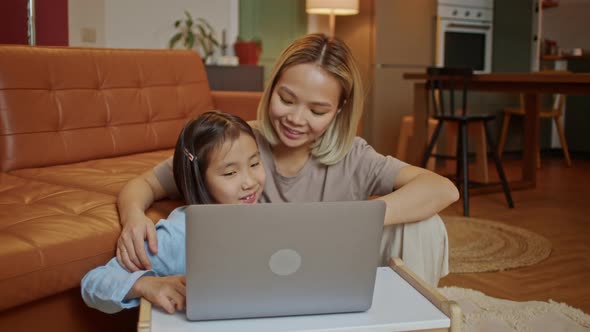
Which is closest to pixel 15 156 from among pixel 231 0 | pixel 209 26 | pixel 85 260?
pixel 85 260

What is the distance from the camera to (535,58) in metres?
5.58

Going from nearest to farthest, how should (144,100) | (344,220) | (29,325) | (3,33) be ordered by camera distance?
(344,220) → (29,325) → (144,100) → (3,33)

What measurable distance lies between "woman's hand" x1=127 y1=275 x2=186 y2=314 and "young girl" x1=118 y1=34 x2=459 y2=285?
17cm

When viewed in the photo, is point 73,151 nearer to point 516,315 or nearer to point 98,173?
point 98,173

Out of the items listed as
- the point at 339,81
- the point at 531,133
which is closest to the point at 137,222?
the point at 339,81

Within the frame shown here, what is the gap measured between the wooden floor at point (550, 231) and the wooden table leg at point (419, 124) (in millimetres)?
448

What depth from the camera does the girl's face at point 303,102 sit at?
1.34m

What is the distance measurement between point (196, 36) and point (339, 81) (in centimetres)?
334

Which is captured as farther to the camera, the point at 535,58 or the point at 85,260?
the point at 535,58

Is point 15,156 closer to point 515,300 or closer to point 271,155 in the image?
point 271,155

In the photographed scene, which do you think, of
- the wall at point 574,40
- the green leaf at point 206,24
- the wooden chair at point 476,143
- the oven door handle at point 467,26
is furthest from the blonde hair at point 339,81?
the wall at point 574,40

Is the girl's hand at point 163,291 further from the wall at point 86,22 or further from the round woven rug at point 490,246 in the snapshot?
the wall at point 86,22

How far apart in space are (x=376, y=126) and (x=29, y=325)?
12.9 feet

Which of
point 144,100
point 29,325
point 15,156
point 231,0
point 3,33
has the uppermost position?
point 231,0
